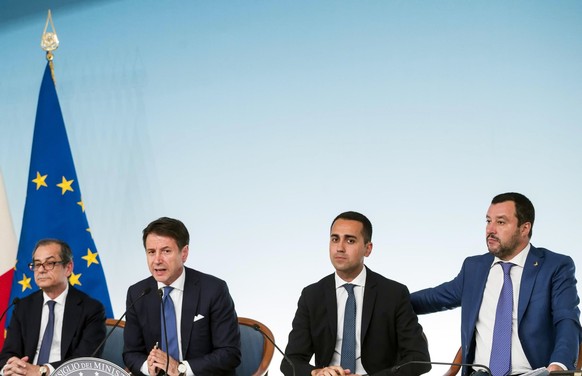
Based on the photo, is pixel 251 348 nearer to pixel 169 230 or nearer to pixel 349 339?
pixel 349 339

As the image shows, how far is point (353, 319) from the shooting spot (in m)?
4.14

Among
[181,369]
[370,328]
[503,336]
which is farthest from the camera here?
[370,328]

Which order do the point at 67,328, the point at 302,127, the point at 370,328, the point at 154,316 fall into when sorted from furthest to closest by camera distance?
the point at 302,127 < the point at 67,328 < the point at 154,316 < the point at 370,328

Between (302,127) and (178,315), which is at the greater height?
(302,127)

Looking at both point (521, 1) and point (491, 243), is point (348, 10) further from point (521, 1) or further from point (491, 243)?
point (491, 243)

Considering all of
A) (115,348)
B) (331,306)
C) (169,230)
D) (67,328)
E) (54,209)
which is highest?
(54,209)

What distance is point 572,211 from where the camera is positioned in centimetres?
489

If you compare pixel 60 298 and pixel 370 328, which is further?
pixel 60 298

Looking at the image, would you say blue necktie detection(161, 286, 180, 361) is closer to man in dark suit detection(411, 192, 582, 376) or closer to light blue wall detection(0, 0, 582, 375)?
man in dark suit detection(411, 192, 582, 376)

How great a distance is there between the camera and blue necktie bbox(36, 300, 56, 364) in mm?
4527

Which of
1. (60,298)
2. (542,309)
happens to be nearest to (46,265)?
(60,298)

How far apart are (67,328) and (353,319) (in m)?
1.53

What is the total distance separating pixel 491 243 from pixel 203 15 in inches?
114

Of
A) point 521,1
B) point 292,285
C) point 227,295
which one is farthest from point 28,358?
Answer: point 521,1
